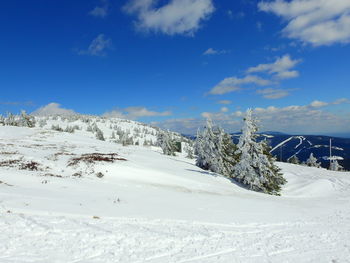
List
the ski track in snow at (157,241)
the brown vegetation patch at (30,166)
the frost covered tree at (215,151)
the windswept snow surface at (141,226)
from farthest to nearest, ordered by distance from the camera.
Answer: the frost covered tree at (215,151) < the brown vegetation patch at (30,166) < the windswept snow surface at (141,226) < the ski track in snow at (157,241)

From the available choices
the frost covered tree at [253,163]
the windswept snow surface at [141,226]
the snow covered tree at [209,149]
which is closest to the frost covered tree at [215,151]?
the snow covered tree at [209,149]

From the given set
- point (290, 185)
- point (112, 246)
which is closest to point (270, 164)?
point (290, 185)

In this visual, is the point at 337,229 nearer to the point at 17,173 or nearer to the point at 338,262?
the point at 338,262

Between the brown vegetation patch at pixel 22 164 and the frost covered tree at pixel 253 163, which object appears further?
the frost covered tree at pixel 253 163

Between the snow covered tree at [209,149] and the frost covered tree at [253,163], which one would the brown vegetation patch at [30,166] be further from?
the snow covered tree at [209,149]

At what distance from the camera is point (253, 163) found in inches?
1174

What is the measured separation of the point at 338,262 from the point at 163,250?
5.07 m

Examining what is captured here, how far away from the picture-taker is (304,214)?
1652 cm

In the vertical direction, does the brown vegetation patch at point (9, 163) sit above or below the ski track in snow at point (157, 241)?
above

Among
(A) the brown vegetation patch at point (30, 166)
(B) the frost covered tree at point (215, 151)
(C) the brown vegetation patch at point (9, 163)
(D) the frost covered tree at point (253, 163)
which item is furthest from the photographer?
(B) the frost covered tree at point (215, 151)

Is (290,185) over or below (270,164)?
below

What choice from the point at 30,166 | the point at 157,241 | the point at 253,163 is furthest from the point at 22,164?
the point at 253,163

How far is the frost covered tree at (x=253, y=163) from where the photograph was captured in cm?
2955

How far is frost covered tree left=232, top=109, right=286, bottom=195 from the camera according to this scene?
96.9ft
